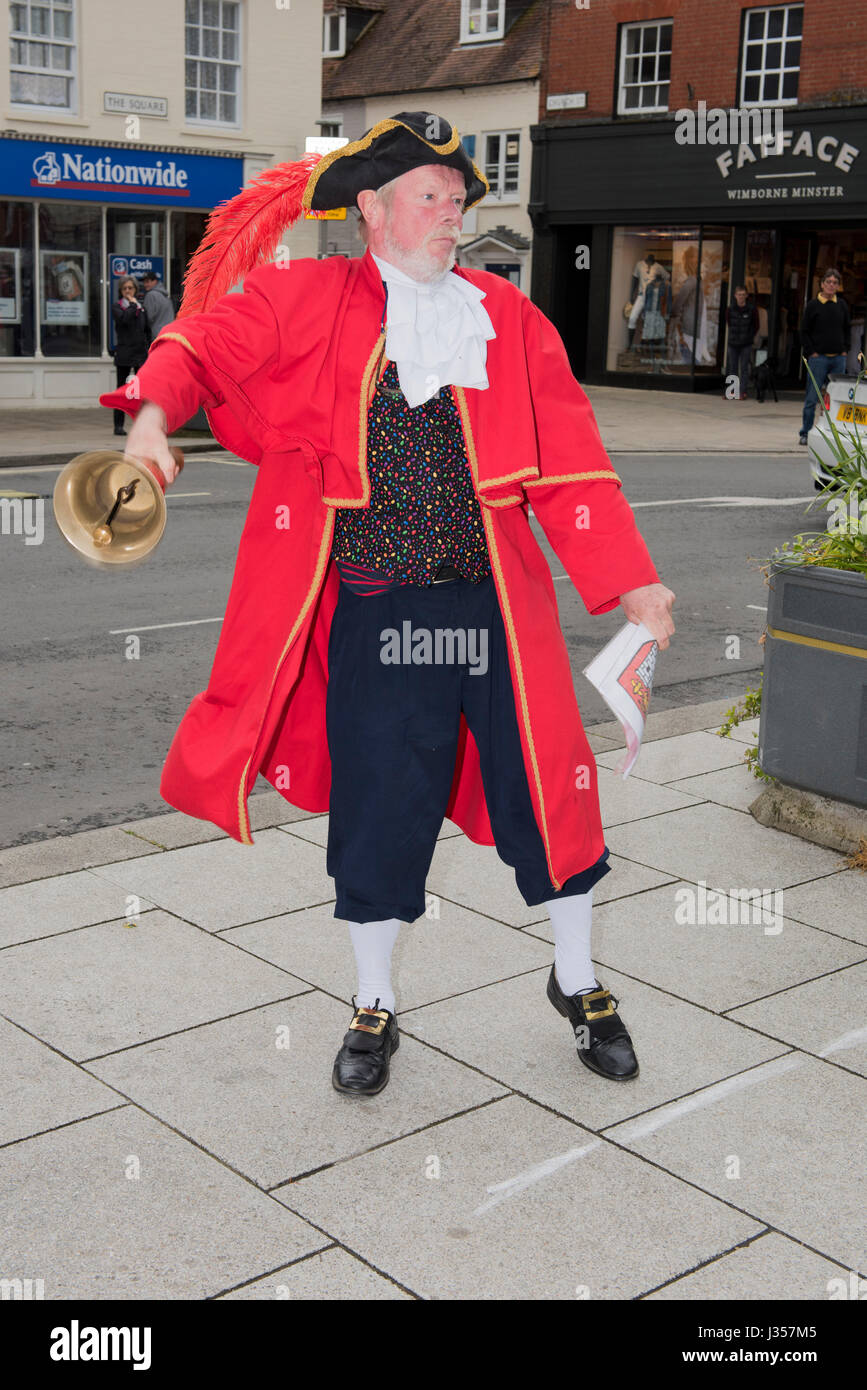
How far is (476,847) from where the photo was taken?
16.5ft

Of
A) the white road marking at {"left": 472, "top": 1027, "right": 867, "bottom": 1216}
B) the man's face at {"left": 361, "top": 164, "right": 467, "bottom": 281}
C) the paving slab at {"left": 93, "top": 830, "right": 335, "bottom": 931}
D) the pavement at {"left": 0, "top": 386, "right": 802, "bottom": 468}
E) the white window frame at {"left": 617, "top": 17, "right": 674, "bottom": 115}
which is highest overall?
the white window frame at {"left": 617, "top": 17, "right": 674, "bottom": 115}

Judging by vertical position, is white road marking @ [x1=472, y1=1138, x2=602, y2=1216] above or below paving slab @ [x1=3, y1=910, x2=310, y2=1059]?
below

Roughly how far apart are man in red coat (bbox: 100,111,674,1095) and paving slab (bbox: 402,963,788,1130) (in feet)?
0.31

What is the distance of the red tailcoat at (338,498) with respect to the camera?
3.25 meters

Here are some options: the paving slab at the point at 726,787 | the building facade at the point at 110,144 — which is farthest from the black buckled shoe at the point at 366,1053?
the building facade at the point at 110,144

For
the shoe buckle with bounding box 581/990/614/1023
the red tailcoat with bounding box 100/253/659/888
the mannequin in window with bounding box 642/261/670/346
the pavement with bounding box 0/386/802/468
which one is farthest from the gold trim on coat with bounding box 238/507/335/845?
the mannequin in window with bounding box 642/261/670/346

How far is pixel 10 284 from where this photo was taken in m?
20.7

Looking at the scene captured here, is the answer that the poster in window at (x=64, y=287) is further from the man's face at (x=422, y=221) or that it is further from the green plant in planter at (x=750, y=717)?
the man's face at (x=422, y=221)

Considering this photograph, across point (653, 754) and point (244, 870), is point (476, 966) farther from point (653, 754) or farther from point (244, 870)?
point (653, 754)

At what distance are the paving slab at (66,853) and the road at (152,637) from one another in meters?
0.31

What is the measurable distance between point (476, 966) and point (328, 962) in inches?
15.9

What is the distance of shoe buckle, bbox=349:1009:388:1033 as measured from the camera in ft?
11.6

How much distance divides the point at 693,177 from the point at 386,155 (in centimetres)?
2485

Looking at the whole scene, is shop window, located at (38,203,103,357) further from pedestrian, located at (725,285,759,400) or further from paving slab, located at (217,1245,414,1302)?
paving slab, located at (217,1245,414,1302)
